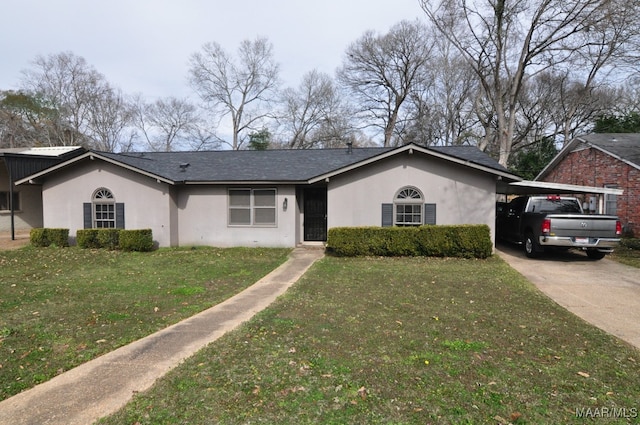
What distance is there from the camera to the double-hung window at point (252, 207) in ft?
44.7

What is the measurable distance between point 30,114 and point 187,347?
136ft

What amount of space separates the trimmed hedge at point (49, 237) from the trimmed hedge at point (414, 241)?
9.91 meters

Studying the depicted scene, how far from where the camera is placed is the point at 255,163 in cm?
1540

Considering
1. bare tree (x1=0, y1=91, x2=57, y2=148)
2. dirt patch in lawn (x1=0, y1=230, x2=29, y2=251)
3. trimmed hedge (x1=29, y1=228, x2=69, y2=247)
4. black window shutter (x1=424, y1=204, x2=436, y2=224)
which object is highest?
bare tree (x1=0, y1=91, x2=57, y2=148)

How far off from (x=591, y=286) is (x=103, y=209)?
1533cm

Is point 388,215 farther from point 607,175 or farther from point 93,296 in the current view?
point 607,175

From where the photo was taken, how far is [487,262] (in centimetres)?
1073

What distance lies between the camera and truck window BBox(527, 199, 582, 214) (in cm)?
1212

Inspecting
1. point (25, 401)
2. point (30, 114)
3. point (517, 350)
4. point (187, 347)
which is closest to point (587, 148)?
point (517, 350)

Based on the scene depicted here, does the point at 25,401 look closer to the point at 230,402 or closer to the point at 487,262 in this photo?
the point at 230,402

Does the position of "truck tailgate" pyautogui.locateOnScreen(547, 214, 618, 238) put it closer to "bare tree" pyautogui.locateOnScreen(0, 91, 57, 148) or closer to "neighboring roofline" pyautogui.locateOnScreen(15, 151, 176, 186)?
"neighboring roofline" pyautogui.locateOnScreen(15, 151, 176, 186)

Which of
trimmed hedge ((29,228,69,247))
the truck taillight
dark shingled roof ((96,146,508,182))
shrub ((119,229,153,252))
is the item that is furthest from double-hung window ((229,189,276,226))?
the truck taillight

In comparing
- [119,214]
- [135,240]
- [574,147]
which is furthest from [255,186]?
[574,147]

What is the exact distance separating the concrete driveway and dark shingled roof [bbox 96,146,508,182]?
3.24 meters
